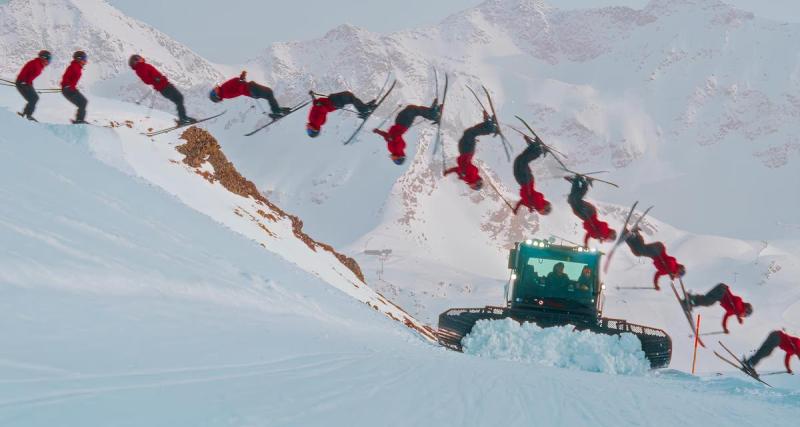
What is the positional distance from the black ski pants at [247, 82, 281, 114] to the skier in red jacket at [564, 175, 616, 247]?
16.2 ft

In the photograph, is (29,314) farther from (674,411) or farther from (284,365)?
(674,411)

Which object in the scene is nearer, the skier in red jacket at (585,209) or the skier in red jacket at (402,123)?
the skier in red jacket at (585,209)

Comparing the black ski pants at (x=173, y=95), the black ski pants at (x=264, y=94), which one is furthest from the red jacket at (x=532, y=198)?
the black ski pants at (x=173, y=95)

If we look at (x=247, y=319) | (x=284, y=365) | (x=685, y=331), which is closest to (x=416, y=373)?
(x=284, y=365)

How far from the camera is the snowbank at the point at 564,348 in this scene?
13516 millimetres

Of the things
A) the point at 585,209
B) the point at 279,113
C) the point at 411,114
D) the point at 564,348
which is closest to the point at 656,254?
the point at 585,209

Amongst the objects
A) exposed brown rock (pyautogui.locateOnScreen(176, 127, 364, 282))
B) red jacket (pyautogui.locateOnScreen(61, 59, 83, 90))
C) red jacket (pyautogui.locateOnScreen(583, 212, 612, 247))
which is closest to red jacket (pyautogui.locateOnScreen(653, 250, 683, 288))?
red jacket (pyautogui.locateOnScreen(583, 212, 612, 247))

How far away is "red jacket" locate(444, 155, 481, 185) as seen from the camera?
13165 millimetres

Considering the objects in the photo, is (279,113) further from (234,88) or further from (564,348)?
(564,348)

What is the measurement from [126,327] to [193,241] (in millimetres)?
6227

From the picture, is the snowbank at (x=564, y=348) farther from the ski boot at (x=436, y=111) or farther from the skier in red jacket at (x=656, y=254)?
the ski boot at (x=436, y=111)

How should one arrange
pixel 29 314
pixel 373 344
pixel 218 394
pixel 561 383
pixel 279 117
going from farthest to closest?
pixel 279 117, pixel 373 344, pixel 561 383, pixel 29 314, pixel 218 394

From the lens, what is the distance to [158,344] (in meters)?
7.56

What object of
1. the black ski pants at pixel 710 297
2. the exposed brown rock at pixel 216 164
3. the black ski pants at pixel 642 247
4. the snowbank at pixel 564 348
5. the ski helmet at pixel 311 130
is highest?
the exposed brown rock at pixel 216 164
